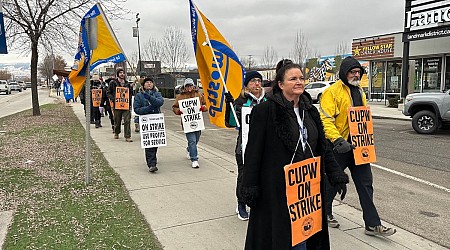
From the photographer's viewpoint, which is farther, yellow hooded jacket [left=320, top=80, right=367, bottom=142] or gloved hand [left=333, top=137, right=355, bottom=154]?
yellow hooded jacket [left=320, top=80, right=367, bottom=142]

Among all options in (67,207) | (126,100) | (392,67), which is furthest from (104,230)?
(392,67)

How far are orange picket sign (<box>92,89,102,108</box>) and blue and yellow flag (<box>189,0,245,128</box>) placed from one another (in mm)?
9005

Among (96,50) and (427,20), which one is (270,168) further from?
(427,20)

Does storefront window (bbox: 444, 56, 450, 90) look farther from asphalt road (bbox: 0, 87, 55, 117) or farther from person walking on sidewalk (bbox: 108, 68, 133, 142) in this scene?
asphalt road (bbox: 0, 87, 55, 117)

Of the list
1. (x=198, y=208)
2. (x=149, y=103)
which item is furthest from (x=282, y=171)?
(x=149, y=103)

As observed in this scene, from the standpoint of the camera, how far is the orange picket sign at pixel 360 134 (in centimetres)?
405

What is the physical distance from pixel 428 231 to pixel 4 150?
27.3ft

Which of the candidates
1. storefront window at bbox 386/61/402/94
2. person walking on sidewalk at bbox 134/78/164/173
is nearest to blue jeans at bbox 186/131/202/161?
person walking on sidewalk at bbox 134/78/164/173

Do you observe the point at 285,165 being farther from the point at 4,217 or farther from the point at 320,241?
the point at 4,217

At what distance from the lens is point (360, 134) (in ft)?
13.6

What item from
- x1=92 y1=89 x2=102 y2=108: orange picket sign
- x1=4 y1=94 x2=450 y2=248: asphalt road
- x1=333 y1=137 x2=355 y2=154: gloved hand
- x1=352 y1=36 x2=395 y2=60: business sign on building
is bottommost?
x1=4 y1=94 x2=450 y2=248: asphalt road

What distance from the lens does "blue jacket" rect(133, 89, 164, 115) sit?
6868 millimetres

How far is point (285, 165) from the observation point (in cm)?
269

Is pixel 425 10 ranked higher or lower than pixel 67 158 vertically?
higher
